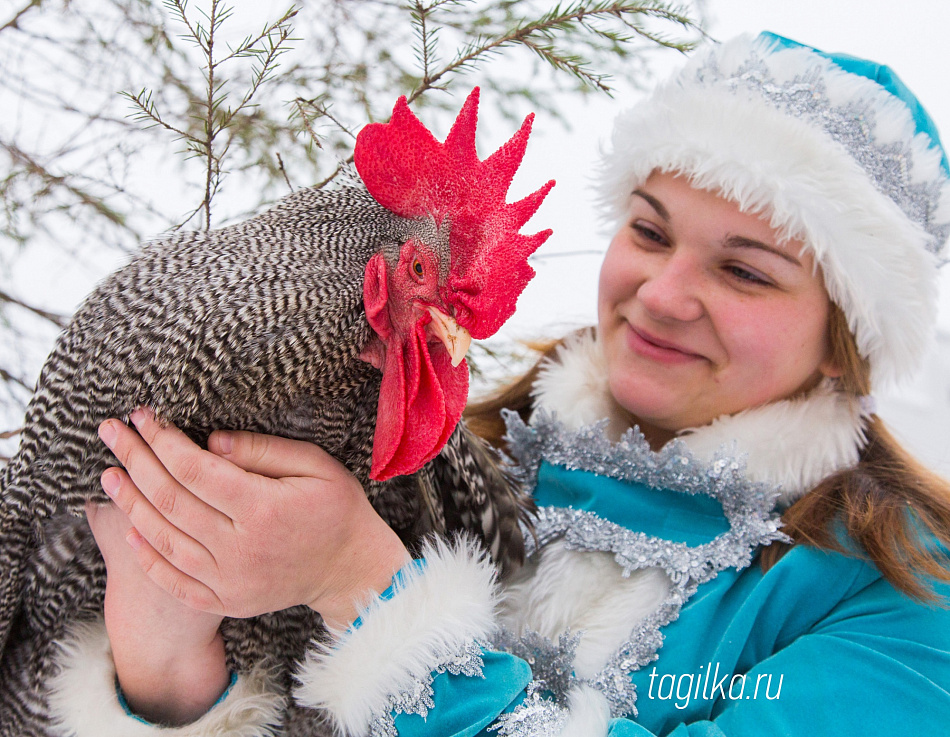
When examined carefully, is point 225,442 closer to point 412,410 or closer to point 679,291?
point 412,410

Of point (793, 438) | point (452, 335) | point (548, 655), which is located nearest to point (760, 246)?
point (793, 438)

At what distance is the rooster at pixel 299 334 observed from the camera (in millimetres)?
1067

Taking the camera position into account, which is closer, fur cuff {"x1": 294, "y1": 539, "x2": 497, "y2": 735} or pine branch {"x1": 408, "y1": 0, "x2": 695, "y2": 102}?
fur cuff {"x1": 294, "y1": 539, "x2": 497, "y2": 735}

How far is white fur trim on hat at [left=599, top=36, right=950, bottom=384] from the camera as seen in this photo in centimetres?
151

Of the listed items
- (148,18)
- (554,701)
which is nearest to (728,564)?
(554,701)

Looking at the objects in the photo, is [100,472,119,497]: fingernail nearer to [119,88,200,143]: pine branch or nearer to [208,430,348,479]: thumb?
[208,430,348,479]: thumb

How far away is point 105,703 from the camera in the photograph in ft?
4.03

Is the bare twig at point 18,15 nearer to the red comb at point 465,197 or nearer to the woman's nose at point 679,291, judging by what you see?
the red comb at point 465,197

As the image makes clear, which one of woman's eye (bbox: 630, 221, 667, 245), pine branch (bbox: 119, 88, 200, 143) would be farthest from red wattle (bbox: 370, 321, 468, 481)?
woman's eye (bbox: 630, 221, 667, 245)

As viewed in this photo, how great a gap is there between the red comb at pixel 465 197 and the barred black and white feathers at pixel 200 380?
0.08 m

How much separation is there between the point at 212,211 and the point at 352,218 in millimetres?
493

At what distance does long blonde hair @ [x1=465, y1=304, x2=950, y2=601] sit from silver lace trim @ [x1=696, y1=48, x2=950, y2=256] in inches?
12.1

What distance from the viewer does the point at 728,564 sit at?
1490 millimetres

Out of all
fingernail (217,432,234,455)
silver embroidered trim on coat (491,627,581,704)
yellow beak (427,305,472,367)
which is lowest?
silver embroidered trim on coat (491,627,581,704)
